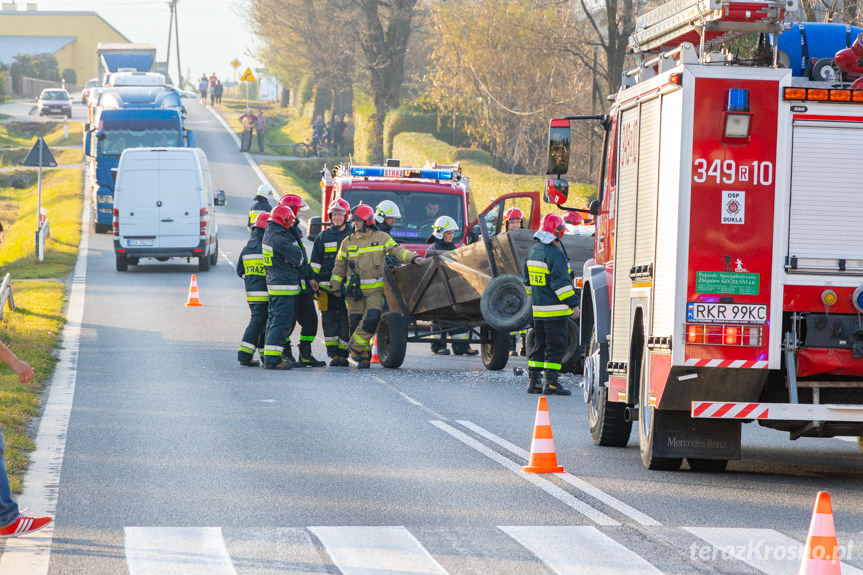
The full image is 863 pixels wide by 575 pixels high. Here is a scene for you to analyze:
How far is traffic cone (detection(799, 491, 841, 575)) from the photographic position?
19.5 feet

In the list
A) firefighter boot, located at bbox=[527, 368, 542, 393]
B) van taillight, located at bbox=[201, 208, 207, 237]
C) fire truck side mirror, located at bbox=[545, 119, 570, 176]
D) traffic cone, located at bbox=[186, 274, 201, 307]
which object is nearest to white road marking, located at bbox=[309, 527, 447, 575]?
fire truck side mirror, located at bbox=[545, 119, 570, 176]

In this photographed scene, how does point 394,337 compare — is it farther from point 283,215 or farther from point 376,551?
point 376,551

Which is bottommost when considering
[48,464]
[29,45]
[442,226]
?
[48,464]

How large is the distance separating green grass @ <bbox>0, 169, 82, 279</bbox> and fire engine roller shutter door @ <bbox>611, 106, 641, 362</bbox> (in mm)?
19753

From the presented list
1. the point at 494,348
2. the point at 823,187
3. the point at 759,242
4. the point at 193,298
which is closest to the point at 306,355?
the point at 494,348

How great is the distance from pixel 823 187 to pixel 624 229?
1.85m

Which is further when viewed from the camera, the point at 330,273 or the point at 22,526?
the point at 330,273

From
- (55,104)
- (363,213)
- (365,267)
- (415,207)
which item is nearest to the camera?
(363,213)

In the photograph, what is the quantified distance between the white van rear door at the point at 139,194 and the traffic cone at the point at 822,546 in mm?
24877

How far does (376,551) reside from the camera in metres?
7.08

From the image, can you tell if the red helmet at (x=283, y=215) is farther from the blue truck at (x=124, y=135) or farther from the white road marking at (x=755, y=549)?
the blue truck at (x=124, y=135)

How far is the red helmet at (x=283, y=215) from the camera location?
16.2m

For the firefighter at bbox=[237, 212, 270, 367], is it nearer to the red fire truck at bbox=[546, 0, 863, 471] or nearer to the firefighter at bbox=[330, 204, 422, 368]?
the firefighter at bbox=[330, 204, 422, 368]

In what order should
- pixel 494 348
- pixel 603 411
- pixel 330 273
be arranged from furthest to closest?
pixel 330 273, pixel 494 348, pixel 603 411
